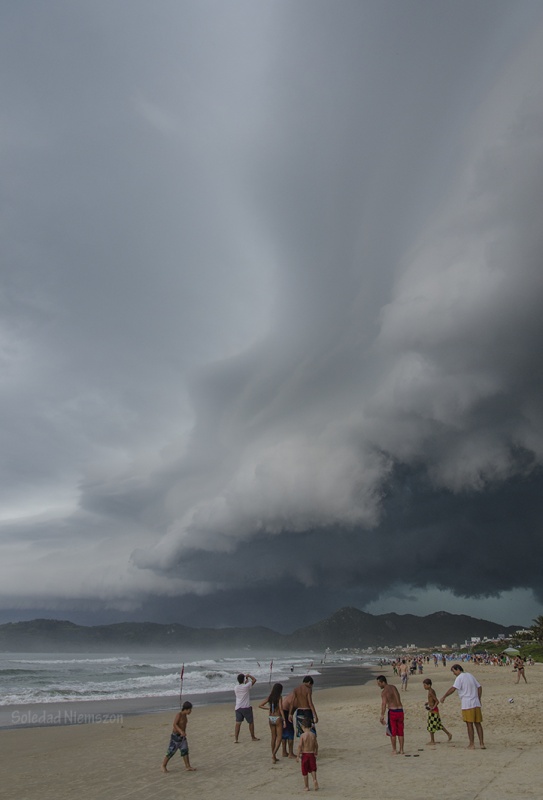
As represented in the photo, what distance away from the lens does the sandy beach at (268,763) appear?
9.76m

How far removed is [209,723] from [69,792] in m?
11.3

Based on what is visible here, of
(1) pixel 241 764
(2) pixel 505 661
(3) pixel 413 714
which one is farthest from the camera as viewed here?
(2) pixel 505 661

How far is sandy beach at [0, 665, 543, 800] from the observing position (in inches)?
384

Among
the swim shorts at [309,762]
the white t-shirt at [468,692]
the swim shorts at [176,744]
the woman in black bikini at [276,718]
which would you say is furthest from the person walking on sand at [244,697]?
the white t-shirt at [468,692]

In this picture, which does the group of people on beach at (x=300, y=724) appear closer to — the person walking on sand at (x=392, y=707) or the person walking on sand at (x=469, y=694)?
the person walking on sand at (x=392, y=707)

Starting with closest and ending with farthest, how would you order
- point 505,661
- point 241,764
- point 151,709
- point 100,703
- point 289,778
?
1. point 289,778
2. point 241,764
3. point 151,709
4. point 100,703
5. point 505,661

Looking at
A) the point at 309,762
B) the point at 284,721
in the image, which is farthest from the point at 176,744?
the point at 309,762

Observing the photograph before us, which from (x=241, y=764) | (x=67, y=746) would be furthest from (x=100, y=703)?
(x=241, y=764)

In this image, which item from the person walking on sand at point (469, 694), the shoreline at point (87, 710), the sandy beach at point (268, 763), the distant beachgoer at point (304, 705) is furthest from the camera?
the shoreline at point (87, 710)

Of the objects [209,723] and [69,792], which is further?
[209,723]

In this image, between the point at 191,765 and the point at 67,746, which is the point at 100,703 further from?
the point at 191,765

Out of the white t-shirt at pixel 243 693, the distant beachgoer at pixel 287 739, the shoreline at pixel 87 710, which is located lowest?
the shoreline at pixel 87 710

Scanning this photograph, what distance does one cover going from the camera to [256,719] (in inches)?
848

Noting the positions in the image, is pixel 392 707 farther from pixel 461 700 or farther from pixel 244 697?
pixel 244 697
